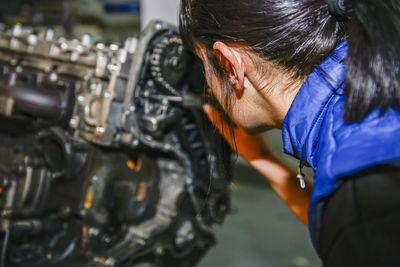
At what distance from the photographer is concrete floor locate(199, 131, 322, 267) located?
2506 mm

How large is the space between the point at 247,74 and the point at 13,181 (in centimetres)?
123

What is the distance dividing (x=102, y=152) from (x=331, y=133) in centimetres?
115

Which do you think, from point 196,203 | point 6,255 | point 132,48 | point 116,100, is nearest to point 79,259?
point 6,255

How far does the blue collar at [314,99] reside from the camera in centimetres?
80

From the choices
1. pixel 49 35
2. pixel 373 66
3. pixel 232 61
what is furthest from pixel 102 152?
pixel 373 66

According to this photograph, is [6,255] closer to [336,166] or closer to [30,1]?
[336,166]

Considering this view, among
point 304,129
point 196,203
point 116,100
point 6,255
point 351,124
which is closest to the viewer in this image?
point 351,124

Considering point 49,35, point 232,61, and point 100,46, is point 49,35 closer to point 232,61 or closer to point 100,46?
point 100,46

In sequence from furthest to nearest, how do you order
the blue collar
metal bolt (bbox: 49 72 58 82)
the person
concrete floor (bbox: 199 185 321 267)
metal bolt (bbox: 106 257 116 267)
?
concrete floor (bbox: 199 185 321 267) < metal bolt (bbox: 49 72 58 82) < metal bolt (bbox: 106 257 116 267) < the blue collar < the person

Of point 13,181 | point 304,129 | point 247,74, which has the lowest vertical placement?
point 13,181

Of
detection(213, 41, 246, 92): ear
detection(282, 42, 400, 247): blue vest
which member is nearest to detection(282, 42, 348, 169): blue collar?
detection(282, 42, 400, 247): blue vest

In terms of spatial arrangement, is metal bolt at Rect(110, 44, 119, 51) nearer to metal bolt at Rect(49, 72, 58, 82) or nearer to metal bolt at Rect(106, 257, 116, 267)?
metal bolt at Rect(49, 72, 58, 82)

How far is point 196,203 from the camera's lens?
1793 millimetres

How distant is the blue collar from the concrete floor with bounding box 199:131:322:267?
174 centimetres
